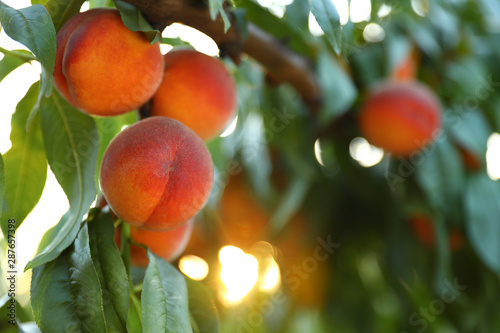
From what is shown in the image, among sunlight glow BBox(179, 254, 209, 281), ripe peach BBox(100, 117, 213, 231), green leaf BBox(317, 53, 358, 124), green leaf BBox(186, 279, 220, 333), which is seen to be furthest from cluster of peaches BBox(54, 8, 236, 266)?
sunlight glow BBox(179, 254, 209, 281)

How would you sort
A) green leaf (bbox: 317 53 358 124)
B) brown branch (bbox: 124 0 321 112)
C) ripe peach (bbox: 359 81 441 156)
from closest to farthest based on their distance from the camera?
brown branch (bbox: 124 0 321 112)
green leaf (bbox: 317 53 358 124)
ripe peach (bbox: 359 81 441 156)

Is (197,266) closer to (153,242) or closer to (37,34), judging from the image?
(153,242)

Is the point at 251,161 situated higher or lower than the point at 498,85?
lower

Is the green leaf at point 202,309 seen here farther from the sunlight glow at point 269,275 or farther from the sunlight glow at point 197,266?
the sunlight glow at point 269,275

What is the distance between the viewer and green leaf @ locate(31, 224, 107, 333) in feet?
1.69

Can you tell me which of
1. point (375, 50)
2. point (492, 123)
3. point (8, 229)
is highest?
point (8, 229)

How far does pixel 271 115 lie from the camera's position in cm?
124

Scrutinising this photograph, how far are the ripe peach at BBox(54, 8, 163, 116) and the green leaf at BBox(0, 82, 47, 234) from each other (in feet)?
0.35

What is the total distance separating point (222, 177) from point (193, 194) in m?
0.74

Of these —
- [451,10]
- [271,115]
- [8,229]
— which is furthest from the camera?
[451,10]

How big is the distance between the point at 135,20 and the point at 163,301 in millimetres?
314

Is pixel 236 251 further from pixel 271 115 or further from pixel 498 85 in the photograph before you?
pixel 498 85

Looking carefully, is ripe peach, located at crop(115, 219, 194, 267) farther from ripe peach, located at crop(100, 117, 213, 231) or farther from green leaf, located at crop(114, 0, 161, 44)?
green leaf, located at crop(114, 0, 161, 44)

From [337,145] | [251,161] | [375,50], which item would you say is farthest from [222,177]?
[375,50]
